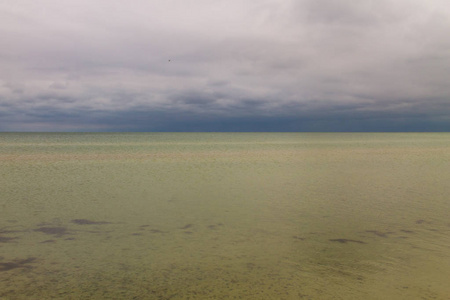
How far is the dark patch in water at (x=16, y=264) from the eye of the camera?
7311mm

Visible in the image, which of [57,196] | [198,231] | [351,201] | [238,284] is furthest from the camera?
[57,196]

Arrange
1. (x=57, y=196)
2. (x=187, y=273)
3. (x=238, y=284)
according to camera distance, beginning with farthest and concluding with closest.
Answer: (x=57, y=196) < (x=187, y=273) < (x=238, y=284)

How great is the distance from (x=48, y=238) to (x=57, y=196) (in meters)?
6.98

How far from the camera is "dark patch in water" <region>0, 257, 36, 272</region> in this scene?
731 cm

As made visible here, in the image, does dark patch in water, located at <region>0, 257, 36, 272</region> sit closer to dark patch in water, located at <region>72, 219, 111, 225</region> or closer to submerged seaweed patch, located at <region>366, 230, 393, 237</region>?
dark patch in water, located at <region>72, 219, 111, 225</region>

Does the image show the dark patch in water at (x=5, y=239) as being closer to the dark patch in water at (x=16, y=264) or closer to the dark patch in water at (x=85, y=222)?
the dark patch in water at (x=16, y=264)

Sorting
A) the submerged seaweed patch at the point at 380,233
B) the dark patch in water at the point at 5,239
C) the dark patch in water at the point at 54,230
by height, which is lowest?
the submerged seaweed patch at the point at 380,233

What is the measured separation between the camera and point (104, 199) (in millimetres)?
15297

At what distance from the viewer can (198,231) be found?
10391mm

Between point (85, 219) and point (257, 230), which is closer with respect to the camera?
point (257, 230)

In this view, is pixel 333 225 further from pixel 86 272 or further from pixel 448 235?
pixel 86 272

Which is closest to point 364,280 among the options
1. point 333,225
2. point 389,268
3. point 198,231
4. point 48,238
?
point 389,268

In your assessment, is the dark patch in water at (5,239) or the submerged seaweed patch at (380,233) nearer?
the dark patch in water at (5,239)

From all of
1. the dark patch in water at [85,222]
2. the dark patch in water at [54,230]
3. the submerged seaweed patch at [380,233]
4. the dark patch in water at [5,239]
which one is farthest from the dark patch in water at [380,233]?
the dark patch in water at [5,239]
